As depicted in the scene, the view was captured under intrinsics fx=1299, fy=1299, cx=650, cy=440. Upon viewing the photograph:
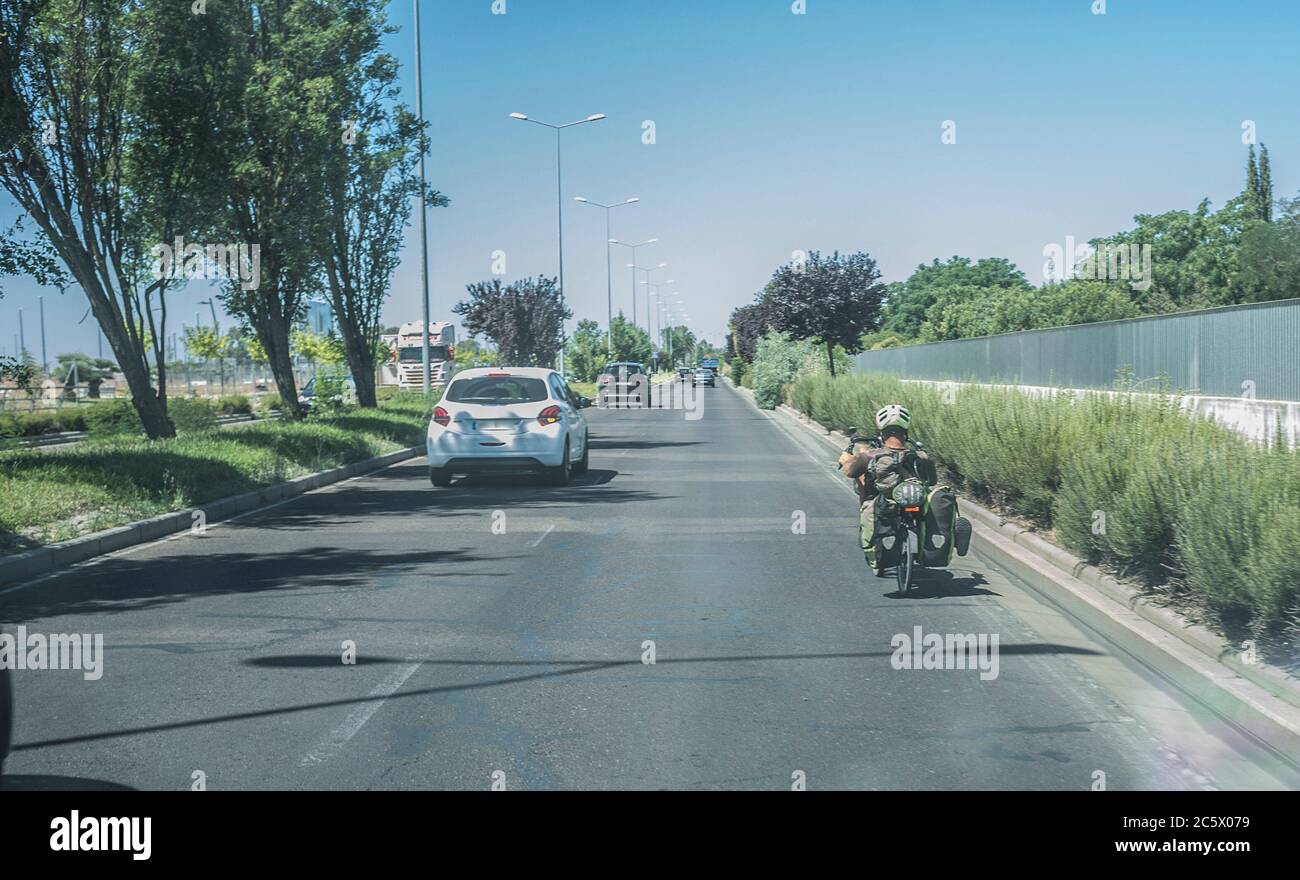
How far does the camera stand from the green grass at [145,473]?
1237cm

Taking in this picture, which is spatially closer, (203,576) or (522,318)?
(203,576)

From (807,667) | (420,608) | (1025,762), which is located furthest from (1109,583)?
(420,608)

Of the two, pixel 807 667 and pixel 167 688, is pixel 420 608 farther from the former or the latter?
pixel 807 667

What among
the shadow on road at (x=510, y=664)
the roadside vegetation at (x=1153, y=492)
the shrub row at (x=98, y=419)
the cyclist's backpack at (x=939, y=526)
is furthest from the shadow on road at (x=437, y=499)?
the shrub row at (x=98, y=419)

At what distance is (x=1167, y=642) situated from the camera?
24.7 feet

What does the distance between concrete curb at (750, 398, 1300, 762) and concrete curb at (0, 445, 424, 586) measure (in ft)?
26.8

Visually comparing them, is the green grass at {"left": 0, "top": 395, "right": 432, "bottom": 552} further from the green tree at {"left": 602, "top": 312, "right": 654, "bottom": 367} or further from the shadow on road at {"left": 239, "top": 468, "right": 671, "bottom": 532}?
the green tree at {"left": 602, "top": 312, "right": 654, "bottom": 367}

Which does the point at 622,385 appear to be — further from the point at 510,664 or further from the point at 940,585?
the point at 510,664

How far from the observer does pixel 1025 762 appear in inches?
218

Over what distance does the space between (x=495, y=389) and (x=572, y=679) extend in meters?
12.1

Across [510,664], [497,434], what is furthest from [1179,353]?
[510,664]

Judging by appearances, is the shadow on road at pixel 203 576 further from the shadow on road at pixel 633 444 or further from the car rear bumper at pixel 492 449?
the shadow on road at pixel 633 444

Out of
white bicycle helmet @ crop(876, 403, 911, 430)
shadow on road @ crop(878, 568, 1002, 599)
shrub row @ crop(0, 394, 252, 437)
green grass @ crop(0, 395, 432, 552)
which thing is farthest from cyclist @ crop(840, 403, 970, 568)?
shrub row @ crop(0, 394, 252, 437)
